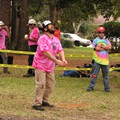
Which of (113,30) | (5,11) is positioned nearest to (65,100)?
(5,11)

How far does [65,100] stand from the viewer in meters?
9.66

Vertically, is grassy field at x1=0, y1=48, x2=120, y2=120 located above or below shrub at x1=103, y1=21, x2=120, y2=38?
below

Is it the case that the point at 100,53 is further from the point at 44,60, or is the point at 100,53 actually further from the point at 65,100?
the point at 44,60

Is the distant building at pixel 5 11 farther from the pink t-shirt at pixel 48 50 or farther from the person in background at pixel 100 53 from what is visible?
the pink t-shirt at pixel 48 50

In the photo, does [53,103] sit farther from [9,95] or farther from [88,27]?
[88,27]

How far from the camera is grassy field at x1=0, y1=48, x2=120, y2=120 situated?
7.91 m

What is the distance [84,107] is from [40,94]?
1136 millimetres

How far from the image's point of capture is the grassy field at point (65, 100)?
7.91 meters

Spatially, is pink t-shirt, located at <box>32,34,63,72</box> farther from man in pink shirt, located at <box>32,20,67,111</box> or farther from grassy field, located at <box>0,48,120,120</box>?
grassy field, located at <box>0,48,120,120</box>

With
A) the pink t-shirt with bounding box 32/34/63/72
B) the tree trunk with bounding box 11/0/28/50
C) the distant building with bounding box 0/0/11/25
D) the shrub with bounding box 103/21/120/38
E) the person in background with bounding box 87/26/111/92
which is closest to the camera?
the pink t-shirt with bounding box 32/34/63/72

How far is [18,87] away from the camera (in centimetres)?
1131

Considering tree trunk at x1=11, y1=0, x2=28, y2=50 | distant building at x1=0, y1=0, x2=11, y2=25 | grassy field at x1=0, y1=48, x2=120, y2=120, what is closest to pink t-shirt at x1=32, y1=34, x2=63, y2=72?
grassy field at x1=0, y1=48, x2=120, y2=120

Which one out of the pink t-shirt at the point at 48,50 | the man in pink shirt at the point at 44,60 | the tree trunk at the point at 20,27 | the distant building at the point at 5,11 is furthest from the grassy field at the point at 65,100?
the tree trunk at the point at 20,27

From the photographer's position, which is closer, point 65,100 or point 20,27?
point 65,100
